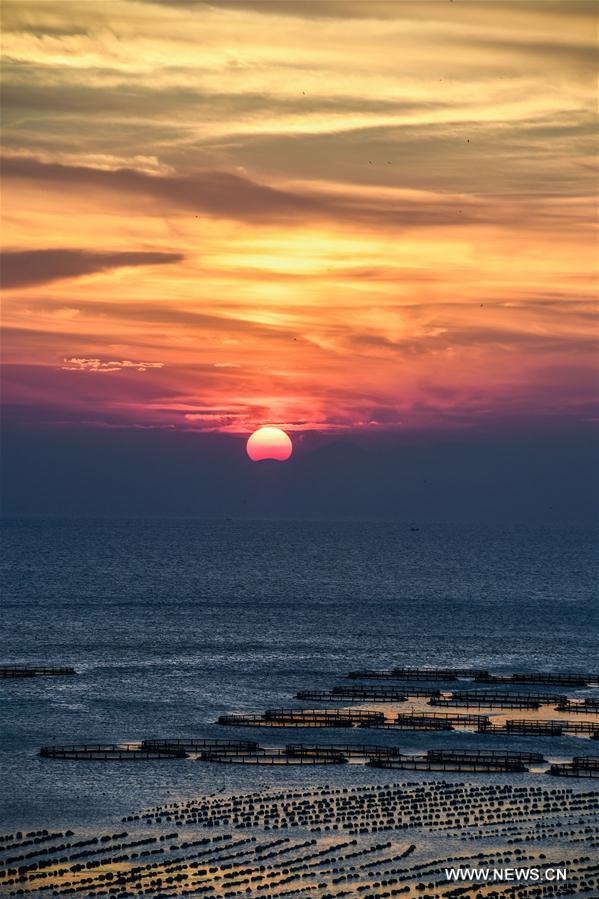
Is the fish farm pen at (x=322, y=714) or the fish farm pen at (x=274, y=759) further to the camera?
the fish farm pen at (x=322, y=714)

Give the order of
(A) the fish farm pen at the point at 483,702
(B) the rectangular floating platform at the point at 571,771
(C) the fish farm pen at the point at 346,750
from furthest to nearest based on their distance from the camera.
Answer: (A) the fish farm pen at the point at 483,702 < (C) the fish farm pen at the point at 346,750 < (B) the rectangular floating platform at the point at 571,771

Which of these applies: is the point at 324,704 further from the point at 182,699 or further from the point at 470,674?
the point at 470,674

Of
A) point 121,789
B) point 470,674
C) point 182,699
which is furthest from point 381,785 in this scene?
point 470,674

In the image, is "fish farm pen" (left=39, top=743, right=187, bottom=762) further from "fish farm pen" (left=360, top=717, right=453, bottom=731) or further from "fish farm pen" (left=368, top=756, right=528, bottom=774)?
"fish farm pen" (left=360, top=717, right=453, bottom=731)

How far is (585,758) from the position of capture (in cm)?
9056

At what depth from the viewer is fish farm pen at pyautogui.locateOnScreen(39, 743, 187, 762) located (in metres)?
90.2

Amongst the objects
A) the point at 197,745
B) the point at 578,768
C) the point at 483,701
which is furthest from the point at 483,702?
the point at 197,745

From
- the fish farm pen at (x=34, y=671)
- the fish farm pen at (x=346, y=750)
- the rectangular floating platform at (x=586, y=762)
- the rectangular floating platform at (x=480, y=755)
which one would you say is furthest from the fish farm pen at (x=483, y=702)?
the fish farm pen at (x=34, y=671)

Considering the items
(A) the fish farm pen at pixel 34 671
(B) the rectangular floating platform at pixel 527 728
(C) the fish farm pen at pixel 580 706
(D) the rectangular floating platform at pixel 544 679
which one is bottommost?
(B) the rectangular floating platform at pixel 527 728

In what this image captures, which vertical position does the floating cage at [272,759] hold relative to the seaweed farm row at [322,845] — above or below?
above

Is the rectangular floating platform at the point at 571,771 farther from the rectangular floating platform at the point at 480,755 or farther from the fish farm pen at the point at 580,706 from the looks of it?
the fish farm pen at the point at 580,706

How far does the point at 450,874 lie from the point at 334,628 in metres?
113

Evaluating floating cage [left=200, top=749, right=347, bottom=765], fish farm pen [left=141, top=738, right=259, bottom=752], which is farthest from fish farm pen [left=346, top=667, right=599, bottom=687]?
floating cage [left=200, top=749, right=347, bottom=765]

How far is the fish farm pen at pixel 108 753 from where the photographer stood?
90.2 metres
